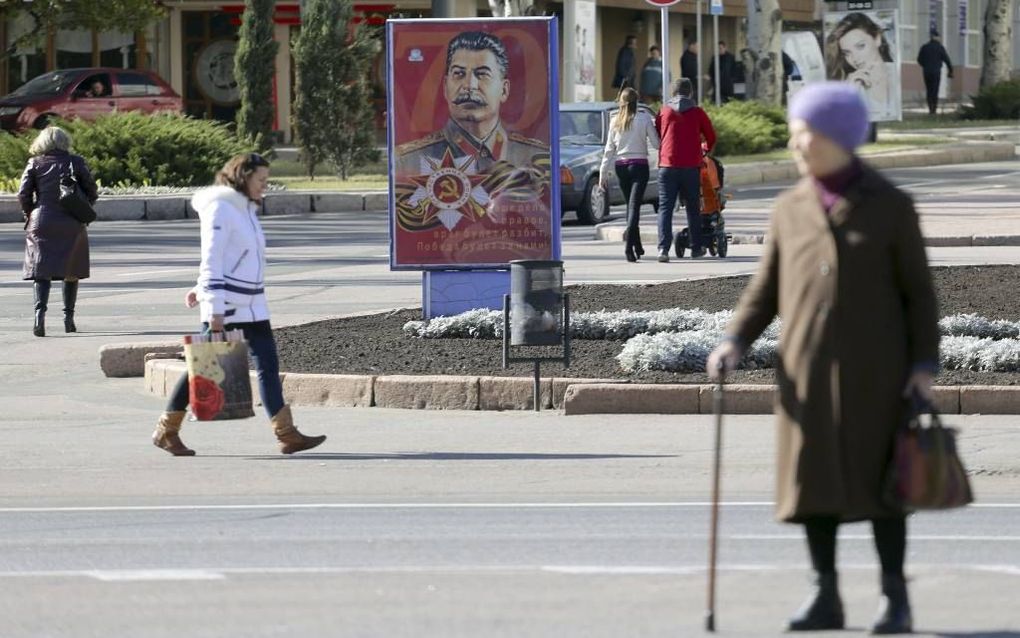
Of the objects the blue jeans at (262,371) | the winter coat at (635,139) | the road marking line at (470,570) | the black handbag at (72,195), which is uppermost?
the winter coat at (635,139)

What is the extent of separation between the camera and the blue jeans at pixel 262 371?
1080 cm

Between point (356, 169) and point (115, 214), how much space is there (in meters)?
7.79

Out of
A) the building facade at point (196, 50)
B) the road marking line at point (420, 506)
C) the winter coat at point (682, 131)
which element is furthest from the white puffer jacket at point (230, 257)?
the building facade at point (196, 50)

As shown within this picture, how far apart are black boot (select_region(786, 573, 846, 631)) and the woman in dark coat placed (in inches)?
456

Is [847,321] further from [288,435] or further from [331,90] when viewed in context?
[331,90]

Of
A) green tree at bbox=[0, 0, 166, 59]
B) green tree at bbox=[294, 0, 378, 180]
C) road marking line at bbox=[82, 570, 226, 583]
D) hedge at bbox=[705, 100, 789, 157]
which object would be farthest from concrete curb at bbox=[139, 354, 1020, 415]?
green tree at bbox=[0, 0, 166, 59]

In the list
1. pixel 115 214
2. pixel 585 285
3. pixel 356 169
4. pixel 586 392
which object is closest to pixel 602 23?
pixel 356 169

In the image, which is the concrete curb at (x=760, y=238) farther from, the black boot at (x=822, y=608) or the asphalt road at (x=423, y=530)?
the black boot at (x=822, y=608)

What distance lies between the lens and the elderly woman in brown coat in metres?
5.98

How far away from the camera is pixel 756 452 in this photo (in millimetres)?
10906

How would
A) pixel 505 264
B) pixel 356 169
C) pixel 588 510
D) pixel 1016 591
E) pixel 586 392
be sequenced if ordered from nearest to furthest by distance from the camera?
pixel 1016 591, pixel 588 510, pixel 586 392, pixel 505 264, pixel 356 169

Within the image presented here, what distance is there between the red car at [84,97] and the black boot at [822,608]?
35652 millimetres

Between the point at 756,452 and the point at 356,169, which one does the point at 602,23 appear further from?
the point at 756,452

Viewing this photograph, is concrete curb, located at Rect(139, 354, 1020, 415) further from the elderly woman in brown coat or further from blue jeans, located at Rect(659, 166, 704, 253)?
blue jeans, located at Rect(659, 166, 704, 253)
